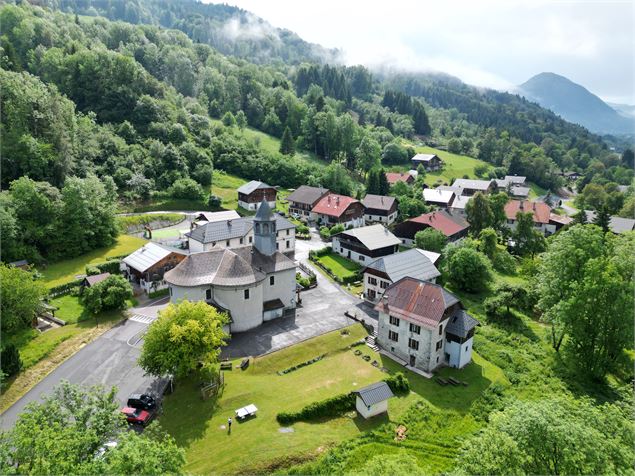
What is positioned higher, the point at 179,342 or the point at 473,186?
the point at 179,342

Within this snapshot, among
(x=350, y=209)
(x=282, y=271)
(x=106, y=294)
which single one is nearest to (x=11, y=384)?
(x=106, y=294)

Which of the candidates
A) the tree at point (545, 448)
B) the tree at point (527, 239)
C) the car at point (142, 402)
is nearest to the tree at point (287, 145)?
the tree at point (527, 239)

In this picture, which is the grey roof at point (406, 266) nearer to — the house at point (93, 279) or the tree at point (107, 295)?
the tree at point (107, 295)

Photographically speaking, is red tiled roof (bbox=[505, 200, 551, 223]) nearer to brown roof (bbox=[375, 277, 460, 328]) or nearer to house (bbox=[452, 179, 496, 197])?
house (bbox=[452, 179, 496, 197])

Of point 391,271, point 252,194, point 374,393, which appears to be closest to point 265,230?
point 391,271

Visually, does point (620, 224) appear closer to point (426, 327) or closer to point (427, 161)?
point (427, 161)
